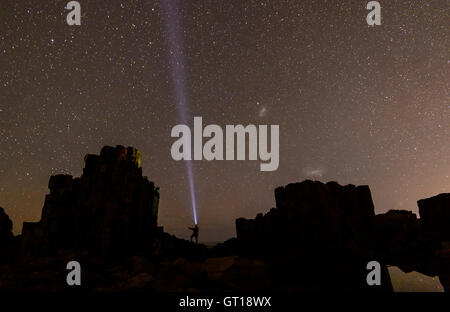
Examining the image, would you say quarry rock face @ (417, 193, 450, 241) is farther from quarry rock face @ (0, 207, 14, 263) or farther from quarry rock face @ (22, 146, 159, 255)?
quarry rock face @ (0, 207, 14, 263)

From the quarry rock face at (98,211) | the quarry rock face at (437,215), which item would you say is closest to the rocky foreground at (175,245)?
the quarry rock face at (98,211)

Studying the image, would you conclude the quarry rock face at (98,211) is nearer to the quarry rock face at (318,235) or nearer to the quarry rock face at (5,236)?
the quarry rock face at (5,236)

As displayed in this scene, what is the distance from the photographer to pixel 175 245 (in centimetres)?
3058

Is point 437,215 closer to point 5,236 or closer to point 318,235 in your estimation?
point 318,235

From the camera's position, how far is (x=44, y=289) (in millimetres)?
15734

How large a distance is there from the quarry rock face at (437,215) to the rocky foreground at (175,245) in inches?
17.7

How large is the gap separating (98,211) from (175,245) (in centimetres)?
1047

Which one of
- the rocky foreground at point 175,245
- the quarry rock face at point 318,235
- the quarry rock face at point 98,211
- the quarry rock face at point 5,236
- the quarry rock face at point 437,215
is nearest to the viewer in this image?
the rocky foreground at point 175,245

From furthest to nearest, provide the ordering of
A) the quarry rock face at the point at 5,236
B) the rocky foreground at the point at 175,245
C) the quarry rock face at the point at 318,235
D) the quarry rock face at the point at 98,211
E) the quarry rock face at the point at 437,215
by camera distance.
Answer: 1. the quarry rock face at the point at 437,215
2. the quarry rock face at the point at 5,236
3. the quarry rock face at the point at 98,211
4. the quarry rock face at the point at 318,235
5. the rocky foreground at the point at 175,245

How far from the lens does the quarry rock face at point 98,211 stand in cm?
2508

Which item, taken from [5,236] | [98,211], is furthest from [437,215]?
[5,236]
